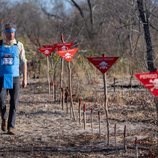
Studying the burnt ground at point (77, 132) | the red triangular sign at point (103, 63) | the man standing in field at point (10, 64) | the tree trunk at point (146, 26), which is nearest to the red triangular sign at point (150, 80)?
the burnt ground at point (77, 132)

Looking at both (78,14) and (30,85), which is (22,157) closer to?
(30,85)

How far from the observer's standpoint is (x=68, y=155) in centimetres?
720

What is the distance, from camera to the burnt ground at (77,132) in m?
7.36

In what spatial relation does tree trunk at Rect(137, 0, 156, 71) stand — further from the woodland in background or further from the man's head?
the man's head

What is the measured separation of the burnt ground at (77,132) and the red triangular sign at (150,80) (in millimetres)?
993

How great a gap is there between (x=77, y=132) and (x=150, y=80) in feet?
9.58

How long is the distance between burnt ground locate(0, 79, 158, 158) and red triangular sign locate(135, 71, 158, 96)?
0.99 meters

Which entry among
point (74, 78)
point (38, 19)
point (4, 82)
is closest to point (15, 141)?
point (4, 82)

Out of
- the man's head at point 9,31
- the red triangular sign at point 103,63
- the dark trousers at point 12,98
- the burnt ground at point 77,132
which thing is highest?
the man's head at point 9,31

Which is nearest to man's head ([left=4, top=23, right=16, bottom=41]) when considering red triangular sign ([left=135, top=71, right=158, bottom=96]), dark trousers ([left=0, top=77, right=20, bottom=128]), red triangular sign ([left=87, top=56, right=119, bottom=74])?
dark trousers ([left=0, top=77, right=20, bottom=128])

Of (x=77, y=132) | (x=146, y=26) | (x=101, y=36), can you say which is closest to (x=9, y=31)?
(x=77, y=132)

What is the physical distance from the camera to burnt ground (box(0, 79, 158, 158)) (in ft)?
24.1

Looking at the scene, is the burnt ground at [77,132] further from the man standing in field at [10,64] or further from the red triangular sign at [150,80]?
the red triangular sign at [150,80]

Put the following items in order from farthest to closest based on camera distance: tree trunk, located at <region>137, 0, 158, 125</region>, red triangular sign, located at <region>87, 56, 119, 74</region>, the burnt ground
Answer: tree trunk, located at <region>137, 0, 158, 125</region> → red triangular sign, located at <region>87, 56, 119, 74</region> → the burnt ground
